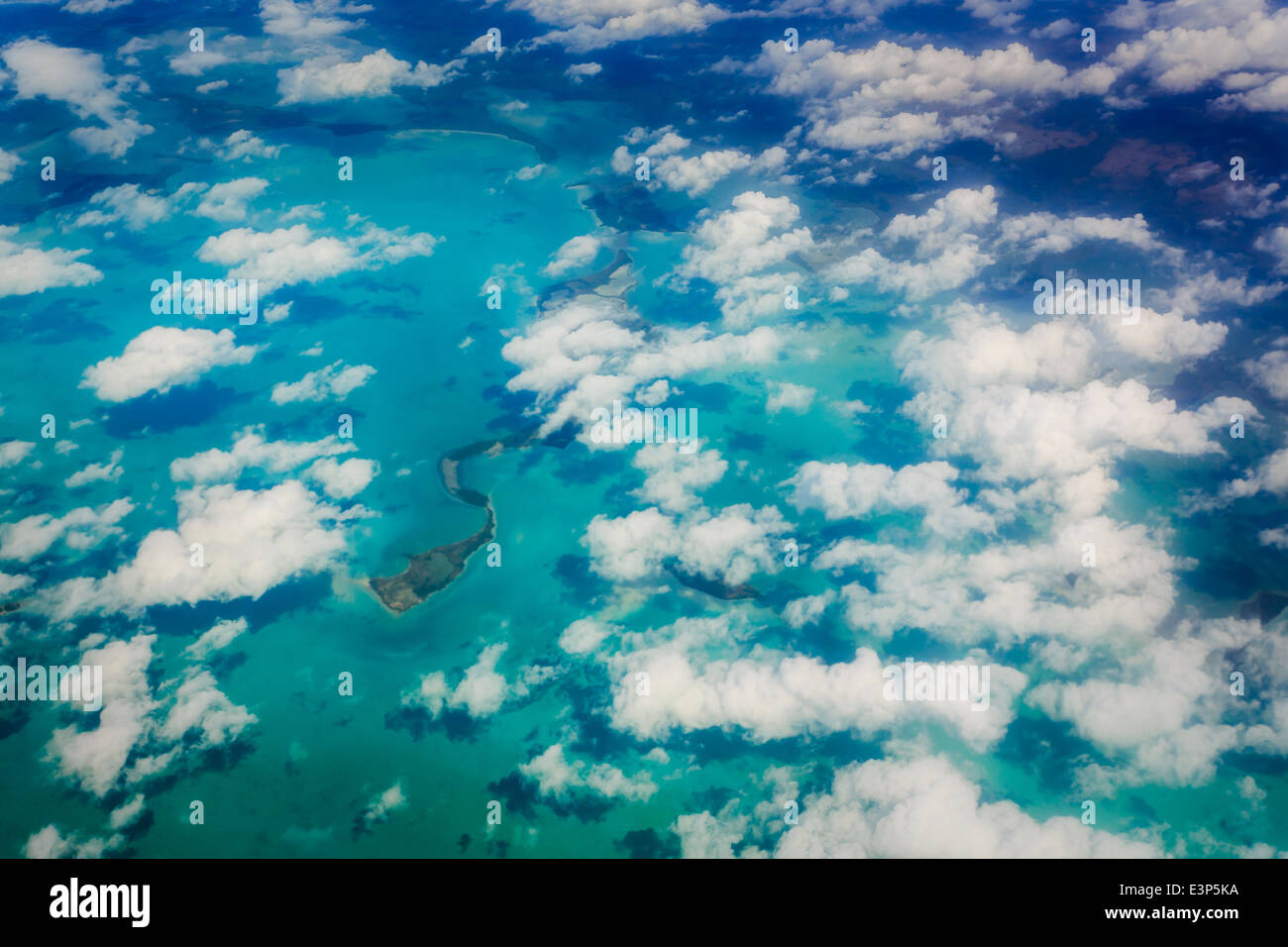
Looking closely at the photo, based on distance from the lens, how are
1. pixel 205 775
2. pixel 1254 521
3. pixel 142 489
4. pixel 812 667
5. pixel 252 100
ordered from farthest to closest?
pixel 252 100 → pixel 142 489 → pixel 1254 521 → pixel 812 667 → pixel 205 775

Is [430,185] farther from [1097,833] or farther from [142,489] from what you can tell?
[1097,833]

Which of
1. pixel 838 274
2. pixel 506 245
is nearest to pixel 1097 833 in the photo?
pixel 838 274

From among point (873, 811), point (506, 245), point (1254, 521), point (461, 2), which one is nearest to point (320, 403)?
point (506, 245)

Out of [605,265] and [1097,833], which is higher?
[605,265]

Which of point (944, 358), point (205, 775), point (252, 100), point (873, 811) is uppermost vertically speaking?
point (252, 100)

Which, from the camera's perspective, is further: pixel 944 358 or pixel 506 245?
pixel 506 245

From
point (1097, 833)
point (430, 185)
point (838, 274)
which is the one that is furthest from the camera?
point (430, 185)

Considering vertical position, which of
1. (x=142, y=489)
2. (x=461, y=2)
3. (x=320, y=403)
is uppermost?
(x=461, y=2)

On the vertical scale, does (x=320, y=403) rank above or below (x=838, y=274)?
below

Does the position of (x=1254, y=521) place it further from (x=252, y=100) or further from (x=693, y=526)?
(x=252, y=100)
